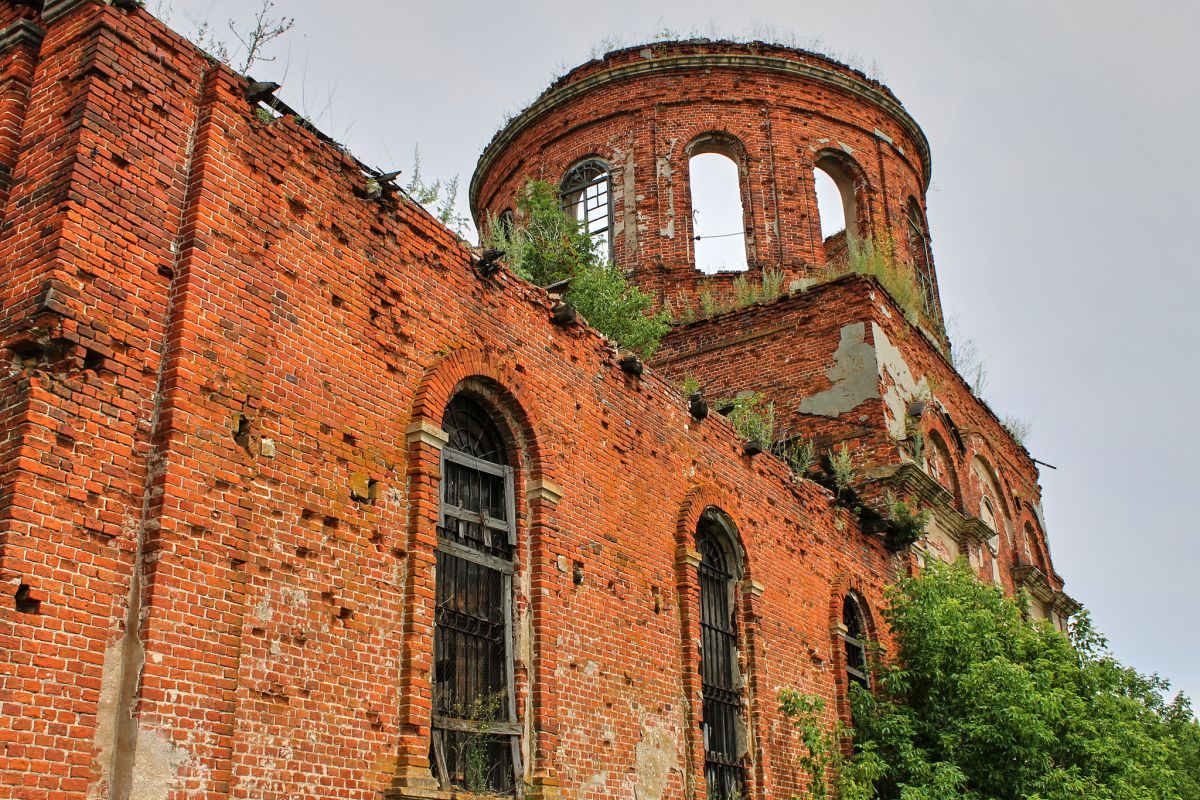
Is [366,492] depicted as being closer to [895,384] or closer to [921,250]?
[895,384]

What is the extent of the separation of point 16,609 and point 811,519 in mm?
9406

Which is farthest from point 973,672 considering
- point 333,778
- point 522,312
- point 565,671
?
point 333,778

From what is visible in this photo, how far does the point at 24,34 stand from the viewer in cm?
598

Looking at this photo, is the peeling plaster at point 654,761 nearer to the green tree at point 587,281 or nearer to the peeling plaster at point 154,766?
the peeling plaster at point 154,766

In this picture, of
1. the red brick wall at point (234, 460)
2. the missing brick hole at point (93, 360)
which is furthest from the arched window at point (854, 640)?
the missing brick hole at point (93, 360)

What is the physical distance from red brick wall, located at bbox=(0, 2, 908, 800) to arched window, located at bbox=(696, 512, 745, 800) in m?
1.40

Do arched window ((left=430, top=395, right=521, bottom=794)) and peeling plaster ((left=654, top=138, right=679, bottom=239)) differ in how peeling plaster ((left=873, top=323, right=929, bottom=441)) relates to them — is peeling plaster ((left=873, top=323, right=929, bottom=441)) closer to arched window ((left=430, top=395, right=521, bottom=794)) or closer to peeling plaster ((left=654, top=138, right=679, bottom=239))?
peeling plaster ((left=654, top=138, right=679, bottom=239))

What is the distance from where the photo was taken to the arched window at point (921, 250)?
20312 millimetres

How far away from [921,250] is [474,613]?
1619cm

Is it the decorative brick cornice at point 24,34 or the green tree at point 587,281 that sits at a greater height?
the green tree at point 587,281

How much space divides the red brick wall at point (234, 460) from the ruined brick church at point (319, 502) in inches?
0.7

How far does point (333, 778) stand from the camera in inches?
227

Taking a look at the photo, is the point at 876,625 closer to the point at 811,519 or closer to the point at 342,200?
the point at 811,519

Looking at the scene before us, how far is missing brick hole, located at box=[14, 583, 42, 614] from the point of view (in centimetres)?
462
